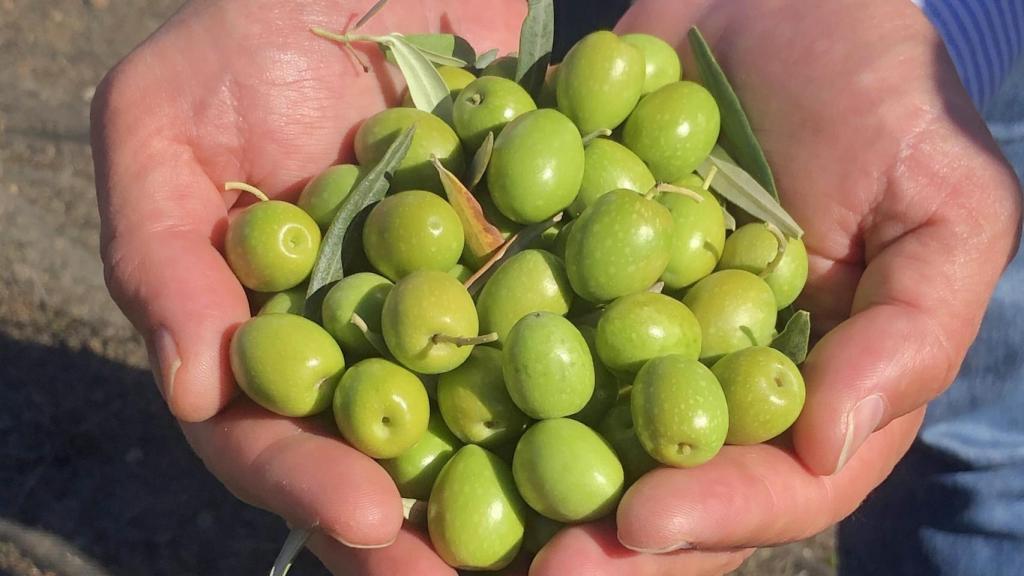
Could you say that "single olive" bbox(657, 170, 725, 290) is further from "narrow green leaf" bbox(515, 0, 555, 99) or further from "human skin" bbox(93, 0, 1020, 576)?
"narrow green leaf" bbox(515, 0, 555, 99)

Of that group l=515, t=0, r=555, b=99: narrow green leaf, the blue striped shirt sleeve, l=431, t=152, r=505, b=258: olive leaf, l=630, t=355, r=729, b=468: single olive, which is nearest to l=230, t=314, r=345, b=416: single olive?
l=431, t=152, r=505, b=258: olive leaf

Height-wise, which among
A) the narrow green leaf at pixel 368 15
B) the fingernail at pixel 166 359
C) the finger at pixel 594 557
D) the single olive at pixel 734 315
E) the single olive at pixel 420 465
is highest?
the narrow green leaf at pixel 368 15

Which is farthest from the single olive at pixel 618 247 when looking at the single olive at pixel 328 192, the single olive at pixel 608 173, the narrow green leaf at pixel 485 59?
the narrow green leaf at pixel 485 59

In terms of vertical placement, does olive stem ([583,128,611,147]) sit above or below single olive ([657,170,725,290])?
above

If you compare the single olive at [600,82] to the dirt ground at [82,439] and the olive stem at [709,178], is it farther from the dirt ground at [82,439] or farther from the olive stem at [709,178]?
the dirt ground at [82,439]

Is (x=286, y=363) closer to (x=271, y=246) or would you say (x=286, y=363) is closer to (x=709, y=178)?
(x=271, y=246)

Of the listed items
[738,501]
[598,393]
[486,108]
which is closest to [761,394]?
[738,501]
